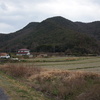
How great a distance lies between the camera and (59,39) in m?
136

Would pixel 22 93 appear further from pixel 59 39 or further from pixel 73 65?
pixel 59 39

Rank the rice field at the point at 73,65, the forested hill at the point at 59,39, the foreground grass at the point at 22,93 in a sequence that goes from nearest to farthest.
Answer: the foreground grass at the point at 22,93 → the rice field at the point at 73,65 → the forested hill at the point at 59,39

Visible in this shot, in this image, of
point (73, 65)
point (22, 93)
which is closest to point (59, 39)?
point (73, 65)

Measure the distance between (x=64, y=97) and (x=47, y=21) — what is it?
16481 centimetres

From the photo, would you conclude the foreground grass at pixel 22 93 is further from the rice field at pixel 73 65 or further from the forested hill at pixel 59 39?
the forested hill at pixel 59 39

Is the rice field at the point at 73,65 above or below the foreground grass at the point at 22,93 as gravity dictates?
below

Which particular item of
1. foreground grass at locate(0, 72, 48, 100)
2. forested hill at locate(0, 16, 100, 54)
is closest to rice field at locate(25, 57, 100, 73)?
foreground grass at locate(0, 72, 48, 100)

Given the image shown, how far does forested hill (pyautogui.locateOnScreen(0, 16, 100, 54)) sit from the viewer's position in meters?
115

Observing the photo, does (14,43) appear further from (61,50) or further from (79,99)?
(79,99)

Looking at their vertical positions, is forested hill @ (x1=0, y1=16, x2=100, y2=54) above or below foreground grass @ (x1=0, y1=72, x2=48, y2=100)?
above

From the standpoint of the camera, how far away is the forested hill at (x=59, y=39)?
4513 inches

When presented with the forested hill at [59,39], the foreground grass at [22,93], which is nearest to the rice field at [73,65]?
the foreground grass at [22,93]

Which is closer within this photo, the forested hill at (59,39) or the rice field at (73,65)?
the rice field at (73,65)

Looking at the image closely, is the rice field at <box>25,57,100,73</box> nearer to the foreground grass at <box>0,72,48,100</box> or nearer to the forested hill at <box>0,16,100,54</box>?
the foreground grass at <box>0,72,48,100</box>
